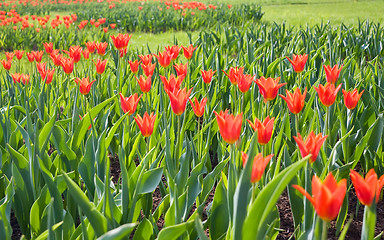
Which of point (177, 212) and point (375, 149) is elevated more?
point (177, 212)

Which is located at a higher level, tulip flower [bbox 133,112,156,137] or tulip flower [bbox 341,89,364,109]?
tulip flower [bbox 341,89,364,109]

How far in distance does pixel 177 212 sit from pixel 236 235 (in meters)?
0.29

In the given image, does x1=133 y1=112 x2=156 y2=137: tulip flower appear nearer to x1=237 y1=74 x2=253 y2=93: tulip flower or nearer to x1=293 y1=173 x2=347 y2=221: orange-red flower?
x1=237 y1=74 x2=253 y2=93: tulip flower

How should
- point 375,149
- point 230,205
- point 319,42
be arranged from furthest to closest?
point 319,42 < point 375,149 < point 230,205

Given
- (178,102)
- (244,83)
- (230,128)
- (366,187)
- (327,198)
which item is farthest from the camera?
(244,83)

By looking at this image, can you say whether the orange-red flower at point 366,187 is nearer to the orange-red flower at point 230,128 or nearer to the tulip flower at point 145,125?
the orange-red flower at point 230,128

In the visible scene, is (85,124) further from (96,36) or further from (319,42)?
(96,36)

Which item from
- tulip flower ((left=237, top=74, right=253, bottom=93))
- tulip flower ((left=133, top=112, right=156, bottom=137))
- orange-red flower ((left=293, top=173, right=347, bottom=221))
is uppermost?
orange-red flower ((left=293, top=173, right=347, bottom=221))

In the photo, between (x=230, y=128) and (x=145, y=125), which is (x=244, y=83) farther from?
(x=230, y=128)

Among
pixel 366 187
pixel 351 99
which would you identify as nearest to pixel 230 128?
pixel 366 187

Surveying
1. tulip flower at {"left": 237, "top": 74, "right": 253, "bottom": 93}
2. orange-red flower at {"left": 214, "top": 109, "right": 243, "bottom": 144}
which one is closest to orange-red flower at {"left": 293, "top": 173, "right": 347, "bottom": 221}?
orange-red flower at {"left": 214, "top": 109, "right": 243, "bottom": 144}

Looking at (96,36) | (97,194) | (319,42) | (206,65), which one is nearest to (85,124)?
(97,194)

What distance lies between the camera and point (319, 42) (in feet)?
16.7

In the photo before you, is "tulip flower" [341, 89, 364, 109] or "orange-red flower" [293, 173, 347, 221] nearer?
"orange-red flower" [293, 173, 347, 221]
